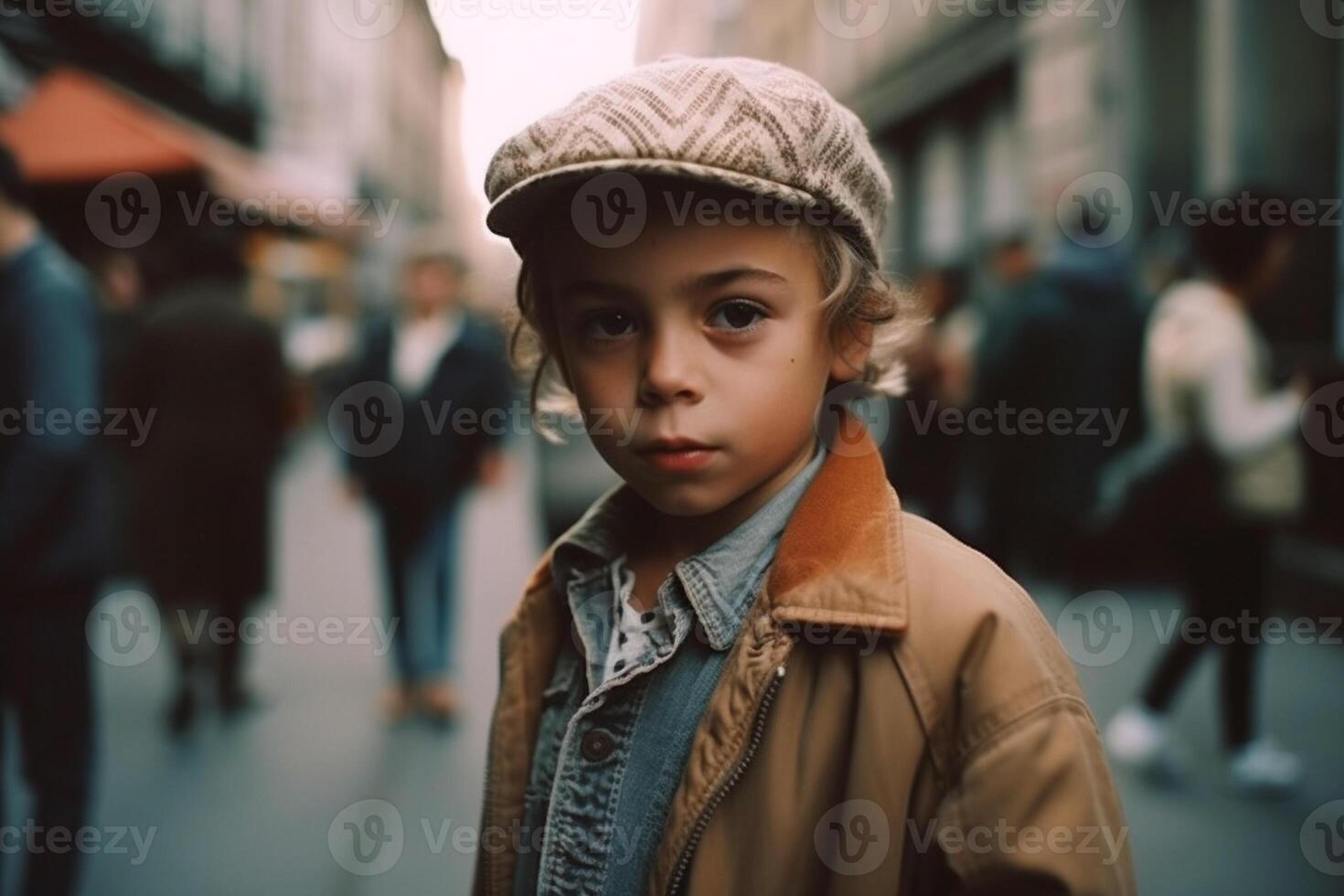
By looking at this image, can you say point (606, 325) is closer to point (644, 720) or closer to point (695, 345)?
point (695, 345)

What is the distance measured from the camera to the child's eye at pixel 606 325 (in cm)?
118

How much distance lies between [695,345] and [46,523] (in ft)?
7.76

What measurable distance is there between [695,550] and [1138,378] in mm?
5182

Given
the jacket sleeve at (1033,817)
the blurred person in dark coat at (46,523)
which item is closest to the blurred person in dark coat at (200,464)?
the blurred person in dark coat at (46,523)

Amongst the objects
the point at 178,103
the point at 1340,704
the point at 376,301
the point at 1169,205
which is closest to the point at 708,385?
the point at 1340,704

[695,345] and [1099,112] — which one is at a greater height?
[1099,112]

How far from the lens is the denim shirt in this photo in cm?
120

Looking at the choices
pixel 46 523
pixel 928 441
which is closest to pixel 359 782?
pixel 46 523

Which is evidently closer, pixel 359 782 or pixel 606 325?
pixel 606 325

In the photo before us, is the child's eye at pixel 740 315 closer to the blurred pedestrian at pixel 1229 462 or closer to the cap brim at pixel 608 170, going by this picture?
the cap brim at pixel 608 170

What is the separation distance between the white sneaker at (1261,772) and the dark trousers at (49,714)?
386cm

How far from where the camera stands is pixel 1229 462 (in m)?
3.70

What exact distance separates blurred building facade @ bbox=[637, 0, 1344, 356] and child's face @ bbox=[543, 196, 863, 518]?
0.53 metres

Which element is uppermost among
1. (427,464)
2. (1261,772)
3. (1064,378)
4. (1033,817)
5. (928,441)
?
(1064,378)
